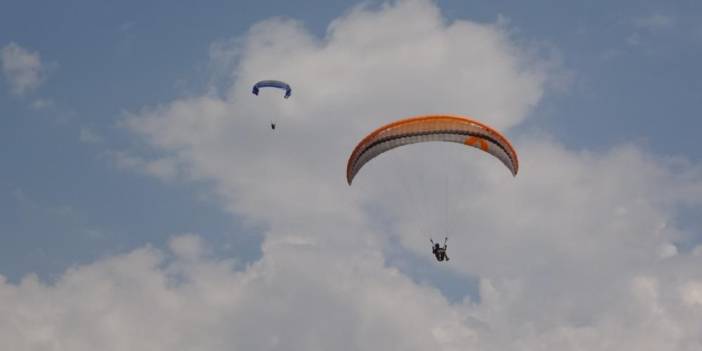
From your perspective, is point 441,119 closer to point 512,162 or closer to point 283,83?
point 512,162

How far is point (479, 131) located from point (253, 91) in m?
22.3

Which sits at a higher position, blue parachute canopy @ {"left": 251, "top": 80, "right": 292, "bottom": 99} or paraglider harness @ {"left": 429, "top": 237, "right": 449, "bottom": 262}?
blue parachute canopy @ {"left": 251, "top": 80, "right": 292, "bottom": 99}

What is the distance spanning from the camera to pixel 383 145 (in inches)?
2110

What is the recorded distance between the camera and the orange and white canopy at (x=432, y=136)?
5262 cm

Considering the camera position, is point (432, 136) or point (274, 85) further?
point (274, 85)

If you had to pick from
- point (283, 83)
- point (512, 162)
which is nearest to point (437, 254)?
point (512, 162)

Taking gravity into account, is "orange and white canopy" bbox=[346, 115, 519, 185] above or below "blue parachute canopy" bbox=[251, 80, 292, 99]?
below

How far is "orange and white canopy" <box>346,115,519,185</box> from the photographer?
173 feet

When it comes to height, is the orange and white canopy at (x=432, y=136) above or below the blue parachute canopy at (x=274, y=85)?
below

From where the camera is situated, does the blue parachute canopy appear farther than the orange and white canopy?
Yes

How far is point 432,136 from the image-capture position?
175 feet

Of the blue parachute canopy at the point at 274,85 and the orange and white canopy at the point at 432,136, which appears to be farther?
the blue parachute canopy at the point at 274,85

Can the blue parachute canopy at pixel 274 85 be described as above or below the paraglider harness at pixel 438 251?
above

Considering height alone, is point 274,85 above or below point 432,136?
above
